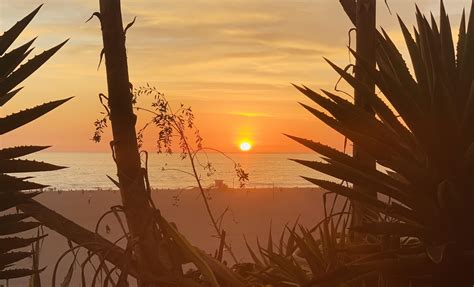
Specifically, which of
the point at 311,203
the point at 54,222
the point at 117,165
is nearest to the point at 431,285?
the point at 117,165

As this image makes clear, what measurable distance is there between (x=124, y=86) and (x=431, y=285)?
1.10m

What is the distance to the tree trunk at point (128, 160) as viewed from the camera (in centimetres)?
199

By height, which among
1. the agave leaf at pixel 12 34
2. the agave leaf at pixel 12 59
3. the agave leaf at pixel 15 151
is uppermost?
the agave leaf at pixel 12 34

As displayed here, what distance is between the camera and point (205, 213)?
31688mm

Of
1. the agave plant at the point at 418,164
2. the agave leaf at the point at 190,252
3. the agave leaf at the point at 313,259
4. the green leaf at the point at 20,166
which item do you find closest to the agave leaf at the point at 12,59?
the green leaf at the point at 20,166

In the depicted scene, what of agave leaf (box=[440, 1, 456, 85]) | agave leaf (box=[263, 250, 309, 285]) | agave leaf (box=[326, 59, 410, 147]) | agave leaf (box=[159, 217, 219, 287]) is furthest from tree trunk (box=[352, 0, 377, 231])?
agave leaf (box=[159, 217, 219, 287])

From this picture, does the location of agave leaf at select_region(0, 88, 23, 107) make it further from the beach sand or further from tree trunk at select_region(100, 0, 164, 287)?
the beach sand

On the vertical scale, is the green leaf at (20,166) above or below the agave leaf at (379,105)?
below

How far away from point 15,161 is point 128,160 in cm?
42

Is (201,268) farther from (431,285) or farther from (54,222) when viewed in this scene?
(431,285)

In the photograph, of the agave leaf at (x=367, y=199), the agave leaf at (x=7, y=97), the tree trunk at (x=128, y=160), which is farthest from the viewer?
the agave leaf at (x=7, y=97)

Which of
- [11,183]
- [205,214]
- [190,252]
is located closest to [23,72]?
[11,183]

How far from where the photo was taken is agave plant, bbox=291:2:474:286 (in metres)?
2.05

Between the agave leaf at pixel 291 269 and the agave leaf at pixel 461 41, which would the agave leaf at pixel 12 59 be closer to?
the agave leaf at pixel 291 269
